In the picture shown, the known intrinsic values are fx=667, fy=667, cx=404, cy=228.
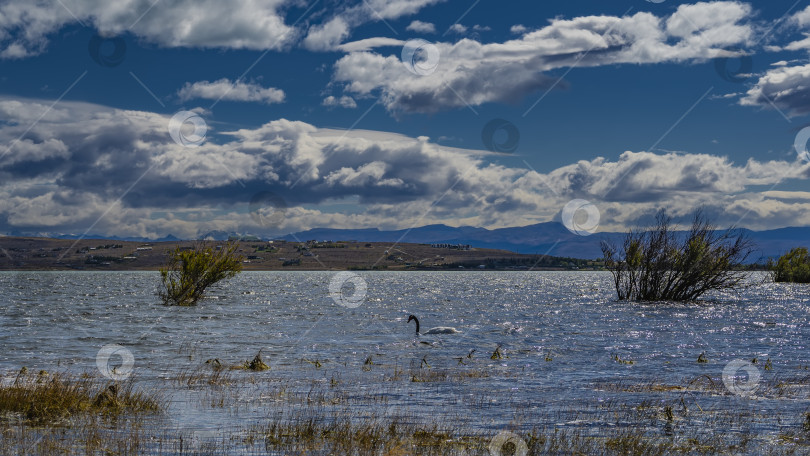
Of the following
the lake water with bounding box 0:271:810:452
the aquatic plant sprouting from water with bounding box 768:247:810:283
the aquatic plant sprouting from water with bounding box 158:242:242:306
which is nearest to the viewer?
the lake water with bounding box 0:271:810:452

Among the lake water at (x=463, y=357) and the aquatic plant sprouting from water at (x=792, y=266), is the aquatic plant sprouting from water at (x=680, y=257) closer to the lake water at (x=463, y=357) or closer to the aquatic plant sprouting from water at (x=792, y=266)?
the lake water at (x=463, y=357)

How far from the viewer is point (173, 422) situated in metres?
15.4

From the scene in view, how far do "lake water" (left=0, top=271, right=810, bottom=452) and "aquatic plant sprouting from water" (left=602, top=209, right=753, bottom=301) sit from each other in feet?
14.8

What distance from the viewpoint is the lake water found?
57.0 feet

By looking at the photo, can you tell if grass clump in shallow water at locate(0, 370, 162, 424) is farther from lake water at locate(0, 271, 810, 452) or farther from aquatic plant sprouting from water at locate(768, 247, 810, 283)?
aquatic plant sprouting from water at locate(768, 247, 810, 283)

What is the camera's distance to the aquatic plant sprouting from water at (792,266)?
118000 millimetres

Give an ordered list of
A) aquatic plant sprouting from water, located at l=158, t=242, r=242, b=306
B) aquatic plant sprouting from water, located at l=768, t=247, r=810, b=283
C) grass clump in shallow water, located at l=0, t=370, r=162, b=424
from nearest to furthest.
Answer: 1. grass clump in shallow water, located at l=0, t=370, r=162, b=424
2. aquatic plant sprouting from water, located at l=158, t=242, r=242, b=306
3. aquatic plant sprouting from water, located at l=768, t=247, r=810, b=283

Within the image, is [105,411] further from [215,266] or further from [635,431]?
[215,266]

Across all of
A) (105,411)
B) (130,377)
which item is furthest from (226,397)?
(130,377)

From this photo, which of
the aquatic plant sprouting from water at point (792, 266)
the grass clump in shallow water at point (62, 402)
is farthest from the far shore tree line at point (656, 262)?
the aquatic plant sprouting from water at point (792, 266)

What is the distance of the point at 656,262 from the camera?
61062 mm

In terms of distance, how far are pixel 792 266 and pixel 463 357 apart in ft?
370

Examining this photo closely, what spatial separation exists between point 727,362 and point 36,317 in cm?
4846

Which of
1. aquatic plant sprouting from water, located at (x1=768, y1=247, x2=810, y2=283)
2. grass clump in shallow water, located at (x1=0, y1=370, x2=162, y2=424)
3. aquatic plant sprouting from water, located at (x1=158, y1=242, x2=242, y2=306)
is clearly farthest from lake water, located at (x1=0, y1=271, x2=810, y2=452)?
aquatic plant sprouting from water, located at (x1=768, y1=247, x2=810, y2=283)
